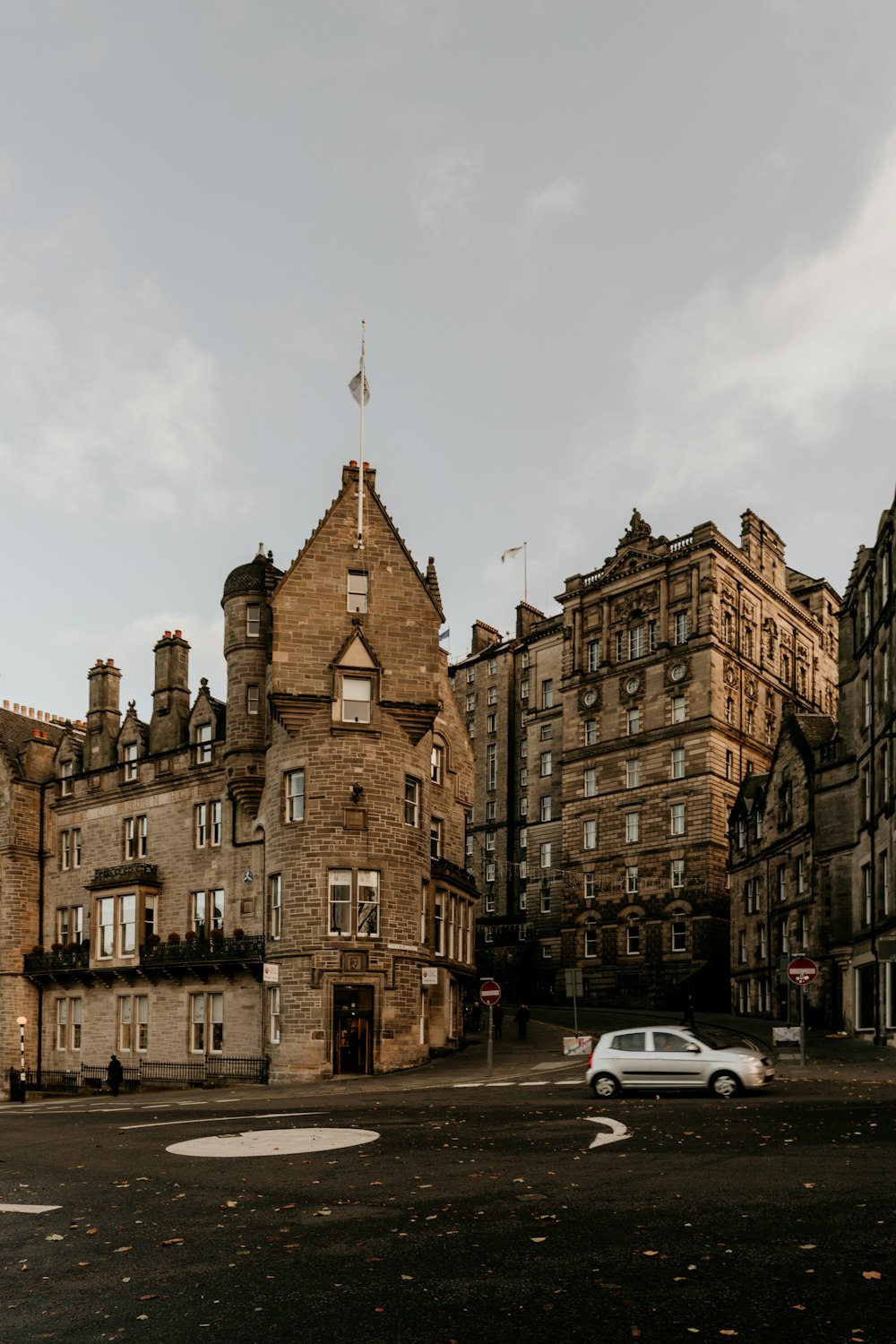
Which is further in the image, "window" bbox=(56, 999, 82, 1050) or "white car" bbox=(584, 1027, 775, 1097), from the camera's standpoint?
"window" bbox=(56, 999, 82, 1050)

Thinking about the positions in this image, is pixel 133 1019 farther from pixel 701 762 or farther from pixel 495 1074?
pixel 701 762

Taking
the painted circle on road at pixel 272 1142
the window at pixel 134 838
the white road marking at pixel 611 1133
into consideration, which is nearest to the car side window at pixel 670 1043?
the white road marking at pixel 611 1133

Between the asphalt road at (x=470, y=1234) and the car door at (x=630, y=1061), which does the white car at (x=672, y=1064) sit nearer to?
the car door at (x=630, y=1061)

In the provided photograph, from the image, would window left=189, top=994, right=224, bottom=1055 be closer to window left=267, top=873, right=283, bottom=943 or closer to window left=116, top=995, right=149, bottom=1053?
window left=116, top=995, right=149, bottom=1053

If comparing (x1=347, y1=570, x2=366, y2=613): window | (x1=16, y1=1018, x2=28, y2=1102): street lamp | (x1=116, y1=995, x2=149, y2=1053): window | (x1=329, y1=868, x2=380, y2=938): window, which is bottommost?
(x1=16, y1=1018, x2=28, y2=1102): street lamp

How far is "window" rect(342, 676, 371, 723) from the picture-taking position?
45.6 metres

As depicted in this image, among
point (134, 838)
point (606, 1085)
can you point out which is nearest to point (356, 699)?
point (134, 838)

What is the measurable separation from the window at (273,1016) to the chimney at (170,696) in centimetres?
1455

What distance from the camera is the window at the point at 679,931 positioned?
75250mm

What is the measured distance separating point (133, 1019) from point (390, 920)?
1583cm

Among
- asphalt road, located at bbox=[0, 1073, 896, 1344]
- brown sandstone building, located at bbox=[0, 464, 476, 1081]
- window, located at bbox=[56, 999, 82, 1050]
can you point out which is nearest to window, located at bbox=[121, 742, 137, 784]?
brown sandstone building, located at bbox=[0, 464, 476, 1081]

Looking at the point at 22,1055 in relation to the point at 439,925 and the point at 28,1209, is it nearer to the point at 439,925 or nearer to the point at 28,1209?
the point at 439,925

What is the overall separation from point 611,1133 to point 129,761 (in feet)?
135

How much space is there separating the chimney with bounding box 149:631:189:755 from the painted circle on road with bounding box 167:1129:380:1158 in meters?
35.2
